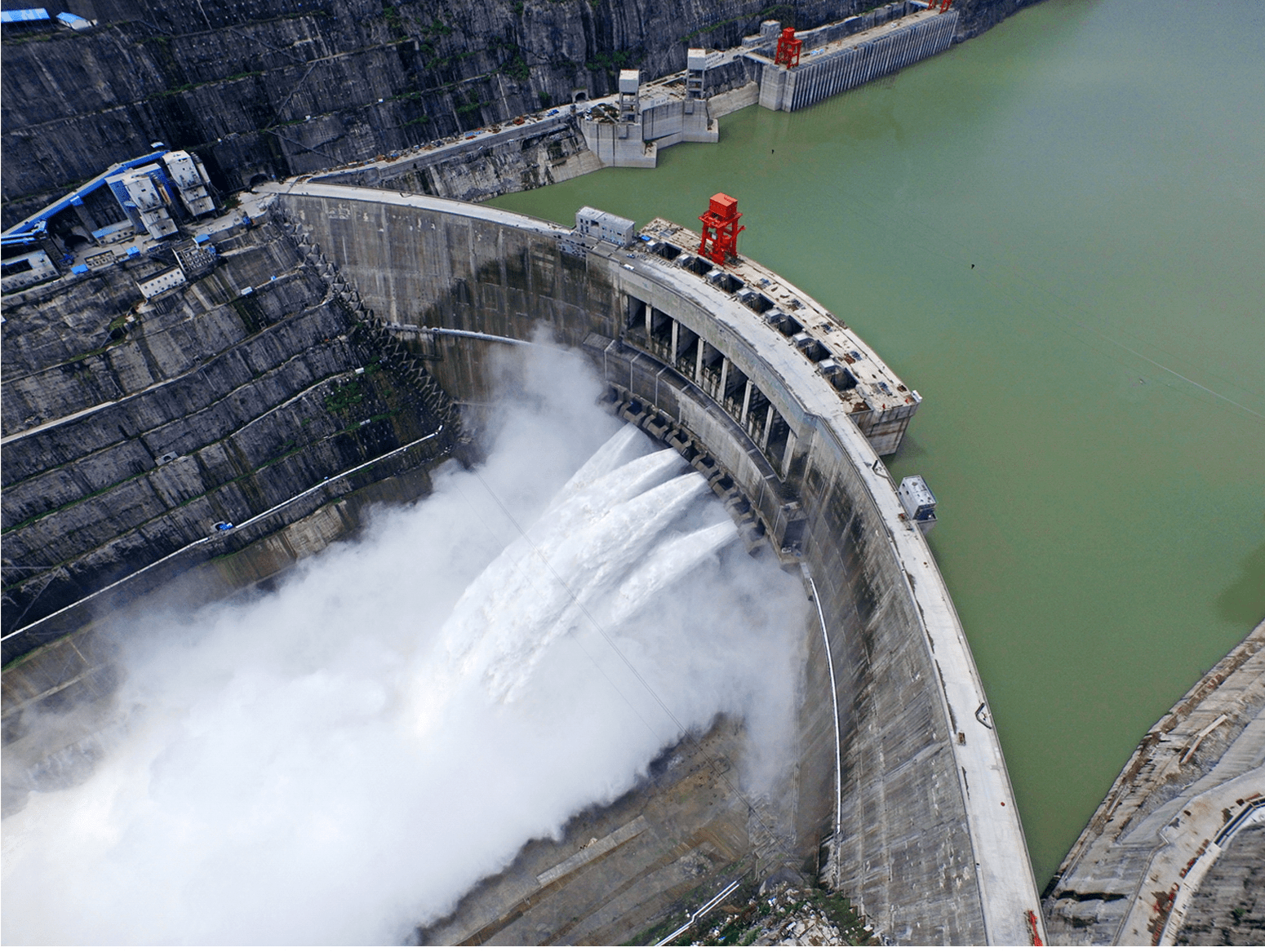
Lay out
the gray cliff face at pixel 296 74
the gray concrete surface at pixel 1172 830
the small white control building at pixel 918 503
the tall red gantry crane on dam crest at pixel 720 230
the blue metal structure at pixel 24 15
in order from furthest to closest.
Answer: the tall red gantry crane on dam crest at pixel 720 230 → the gray cliff face at pixel 296 74 → the blue metal structure at pixel 24 15 → the small white control building at pixel 918 503 → the gray concrete surface at pixel 1172 830

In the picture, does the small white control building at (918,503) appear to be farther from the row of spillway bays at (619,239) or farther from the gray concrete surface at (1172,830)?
the row of spillway bays at (619,239)

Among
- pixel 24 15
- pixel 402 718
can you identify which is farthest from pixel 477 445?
pixel 24 15

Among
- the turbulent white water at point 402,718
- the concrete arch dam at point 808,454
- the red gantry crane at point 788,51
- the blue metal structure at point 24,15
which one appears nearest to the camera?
the concrete arch dam at point 808,454

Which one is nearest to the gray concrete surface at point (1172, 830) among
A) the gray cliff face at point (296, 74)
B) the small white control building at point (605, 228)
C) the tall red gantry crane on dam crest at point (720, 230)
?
the tall red gantry crane on dam crest at point (720, 230)

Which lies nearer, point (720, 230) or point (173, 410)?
point (720, 230)

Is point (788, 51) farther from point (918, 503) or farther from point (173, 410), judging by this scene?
point (173, 410)

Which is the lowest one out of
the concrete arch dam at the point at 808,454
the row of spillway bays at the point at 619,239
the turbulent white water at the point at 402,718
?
the turbulent white water at the point at 402,718

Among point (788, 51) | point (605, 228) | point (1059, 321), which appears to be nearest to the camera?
point (1059, 321)
